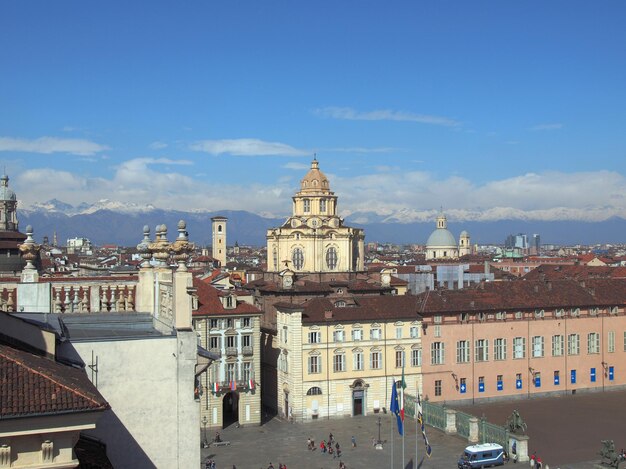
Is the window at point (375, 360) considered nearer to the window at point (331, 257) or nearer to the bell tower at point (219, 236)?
the window at point (331, 257)

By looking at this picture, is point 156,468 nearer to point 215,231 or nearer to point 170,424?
point 170,424

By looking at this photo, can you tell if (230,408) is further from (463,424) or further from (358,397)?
(463,424)

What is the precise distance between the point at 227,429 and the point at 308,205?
28824mm

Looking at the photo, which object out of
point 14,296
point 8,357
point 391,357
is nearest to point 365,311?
point 391,357

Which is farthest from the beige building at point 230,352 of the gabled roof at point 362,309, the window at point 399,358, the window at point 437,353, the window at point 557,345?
the window at point 557,345

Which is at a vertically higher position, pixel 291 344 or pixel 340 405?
pixel 291 344

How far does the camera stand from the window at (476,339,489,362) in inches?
2450

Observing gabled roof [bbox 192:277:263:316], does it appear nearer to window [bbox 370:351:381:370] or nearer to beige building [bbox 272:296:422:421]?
beige building [bbox 272:296:422:421]

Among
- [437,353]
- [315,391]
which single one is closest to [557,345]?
[437,353]

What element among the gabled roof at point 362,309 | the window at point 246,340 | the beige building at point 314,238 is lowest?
the window at point 246,340

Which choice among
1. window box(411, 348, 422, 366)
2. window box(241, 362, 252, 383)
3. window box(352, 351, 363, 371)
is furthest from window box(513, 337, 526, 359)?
window box(241, 362, 252, 383)

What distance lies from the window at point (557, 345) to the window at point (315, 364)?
20.3m

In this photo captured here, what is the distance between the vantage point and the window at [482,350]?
62.2 m

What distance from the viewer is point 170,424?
13.7 m
